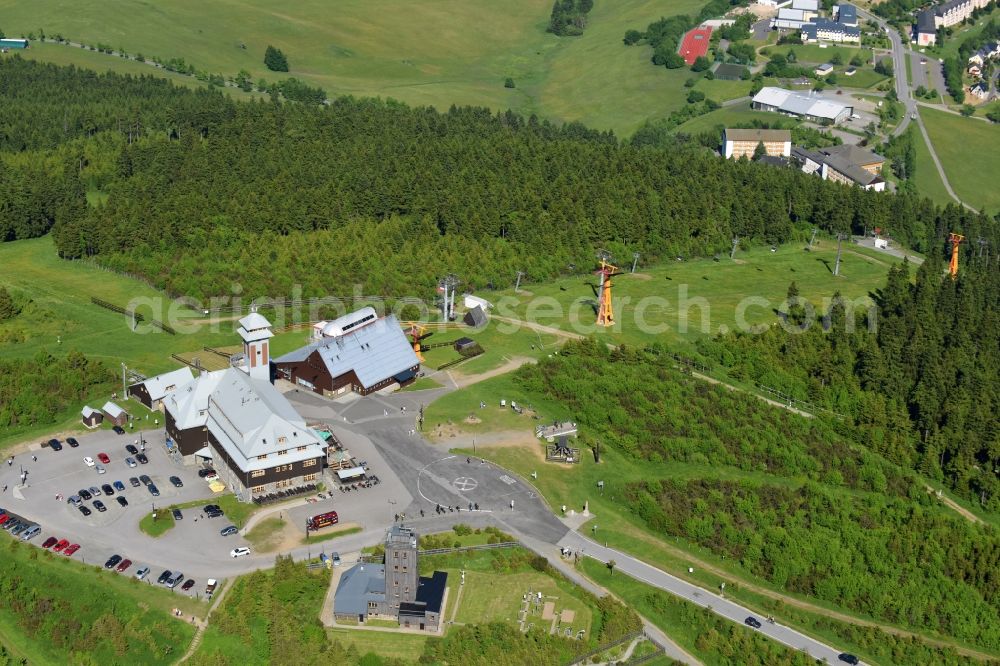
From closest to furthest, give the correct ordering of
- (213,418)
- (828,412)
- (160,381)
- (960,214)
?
(213,418) < (160,381) < (828,412) < (960,214)

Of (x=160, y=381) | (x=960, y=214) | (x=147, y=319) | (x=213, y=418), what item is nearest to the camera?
(x=213, y=418)

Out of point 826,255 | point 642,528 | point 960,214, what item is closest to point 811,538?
point 642,528

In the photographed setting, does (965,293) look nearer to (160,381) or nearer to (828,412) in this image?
(828,412)

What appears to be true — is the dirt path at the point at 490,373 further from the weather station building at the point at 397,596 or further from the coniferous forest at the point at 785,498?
the weather station building at the point at 397,596

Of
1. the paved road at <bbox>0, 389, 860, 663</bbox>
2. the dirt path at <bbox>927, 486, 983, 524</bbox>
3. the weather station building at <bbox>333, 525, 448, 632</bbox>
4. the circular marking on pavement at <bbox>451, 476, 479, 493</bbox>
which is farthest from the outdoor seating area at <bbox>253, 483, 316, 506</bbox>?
the dirt path at <bbox>927, 486, 983, 524</bbox>

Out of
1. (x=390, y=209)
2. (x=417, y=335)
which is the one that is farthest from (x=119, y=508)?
(x=390, y=209)

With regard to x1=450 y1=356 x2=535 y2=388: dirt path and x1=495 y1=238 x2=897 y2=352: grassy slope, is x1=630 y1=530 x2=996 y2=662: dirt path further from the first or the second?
x1=495 y1=238 x2=897 y2=352: grassy slope

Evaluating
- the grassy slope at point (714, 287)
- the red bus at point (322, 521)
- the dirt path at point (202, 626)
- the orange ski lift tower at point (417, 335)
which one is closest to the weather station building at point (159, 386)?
the orange ski lift tower at point (417, 335)
